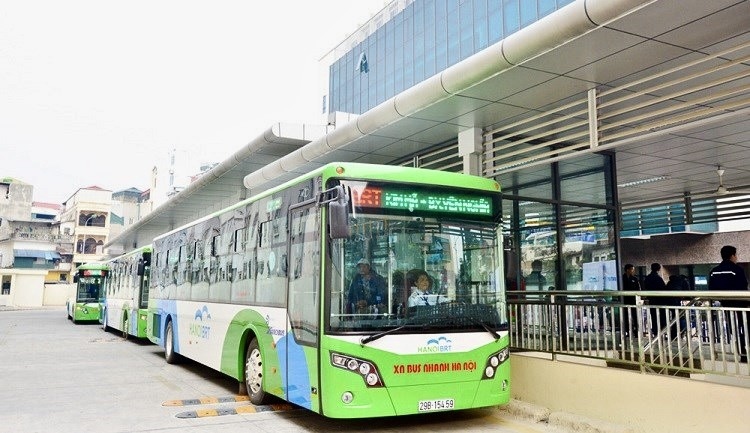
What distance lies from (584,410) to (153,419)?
5092mm

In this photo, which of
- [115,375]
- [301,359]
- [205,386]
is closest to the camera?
[301,359]

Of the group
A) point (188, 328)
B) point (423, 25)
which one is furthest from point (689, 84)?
point (423, 25)

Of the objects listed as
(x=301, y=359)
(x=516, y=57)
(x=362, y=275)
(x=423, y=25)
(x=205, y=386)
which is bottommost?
(x=205, y=386)

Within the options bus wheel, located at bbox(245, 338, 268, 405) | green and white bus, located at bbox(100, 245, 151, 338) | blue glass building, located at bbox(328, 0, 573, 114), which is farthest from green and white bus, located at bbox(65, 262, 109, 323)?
blue glass building, located at bbox(328, 0, 573, 114)

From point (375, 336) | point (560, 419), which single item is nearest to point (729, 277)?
point (560, 419)

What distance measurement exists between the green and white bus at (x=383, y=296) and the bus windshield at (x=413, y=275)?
11 millimetres

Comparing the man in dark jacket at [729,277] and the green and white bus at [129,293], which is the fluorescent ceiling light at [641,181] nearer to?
the man in dark jacket at [729,277]

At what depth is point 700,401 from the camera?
562 centimetres

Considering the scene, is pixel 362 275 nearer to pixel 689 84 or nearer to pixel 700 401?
pixel 700 401

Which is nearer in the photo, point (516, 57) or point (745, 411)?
point (745, 411)

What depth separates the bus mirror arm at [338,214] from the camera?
19.1ft

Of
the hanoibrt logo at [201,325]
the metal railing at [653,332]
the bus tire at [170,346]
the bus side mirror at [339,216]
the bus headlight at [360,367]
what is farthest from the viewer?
the bus tire at [170,346]

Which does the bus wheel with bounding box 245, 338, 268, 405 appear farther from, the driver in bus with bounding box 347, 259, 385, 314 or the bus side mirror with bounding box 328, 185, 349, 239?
the bus side mirror with bounding box 328, 185, 349, 239

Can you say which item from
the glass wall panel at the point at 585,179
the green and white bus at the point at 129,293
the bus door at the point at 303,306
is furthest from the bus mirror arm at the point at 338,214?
the green and white bus at the point at 129,293
